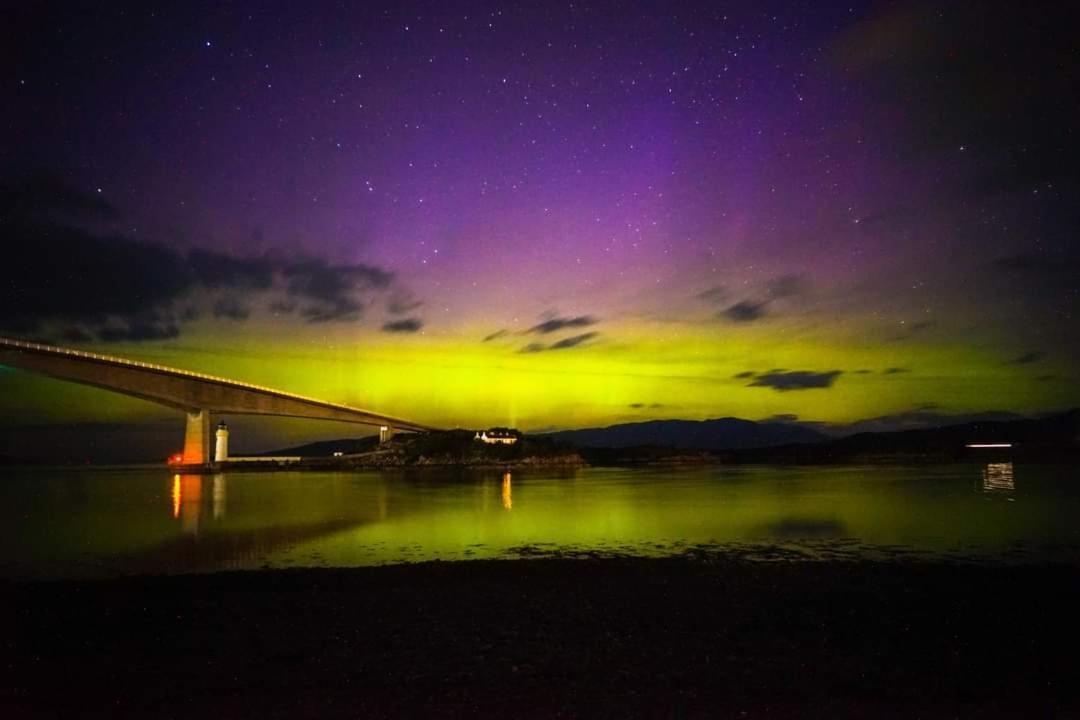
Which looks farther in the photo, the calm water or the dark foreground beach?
the calm water

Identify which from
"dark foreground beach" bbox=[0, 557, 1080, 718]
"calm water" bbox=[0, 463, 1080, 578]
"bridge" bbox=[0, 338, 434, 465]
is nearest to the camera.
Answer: "dark foreground beach" bbox=[0, 557, 1080, 718]

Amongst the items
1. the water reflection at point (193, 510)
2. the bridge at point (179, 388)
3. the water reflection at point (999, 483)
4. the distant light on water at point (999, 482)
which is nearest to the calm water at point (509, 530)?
the water reflection at point (193, 510)

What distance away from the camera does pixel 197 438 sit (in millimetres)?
123500

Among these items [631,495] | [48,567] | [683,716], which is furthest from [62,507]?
[683,716]

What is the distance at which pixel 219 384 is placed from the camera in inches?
4673

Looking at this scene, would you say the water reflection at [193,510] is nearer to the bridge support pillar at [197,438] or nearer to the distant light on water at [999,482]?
the bridge support pillar at [197,438]

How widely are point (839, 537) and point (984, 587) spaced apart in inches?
569

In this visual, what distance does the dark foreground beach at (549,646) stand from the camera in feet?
32.3

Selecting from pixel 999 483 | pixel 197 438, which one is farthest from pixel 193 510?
pixel 999 483

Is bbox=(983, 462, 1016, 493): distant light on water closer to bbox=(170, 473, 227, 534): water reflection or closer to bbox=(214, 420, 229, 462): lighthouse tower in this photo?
bbox=(170, 473, 227, 534): water reflection

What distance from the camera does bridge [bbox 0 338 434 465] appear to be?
3676 inches

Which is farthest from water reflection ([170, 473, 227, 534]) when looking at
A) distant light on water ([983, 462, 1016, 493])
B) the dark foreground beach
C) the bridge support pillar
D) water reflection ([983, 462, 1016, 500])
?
distant light on water ([983, 462, 1016, 493])

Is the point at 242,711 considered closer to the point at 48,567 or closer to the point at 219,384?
the point at 48,567

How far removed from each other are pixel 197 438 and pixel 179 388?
14939mm
